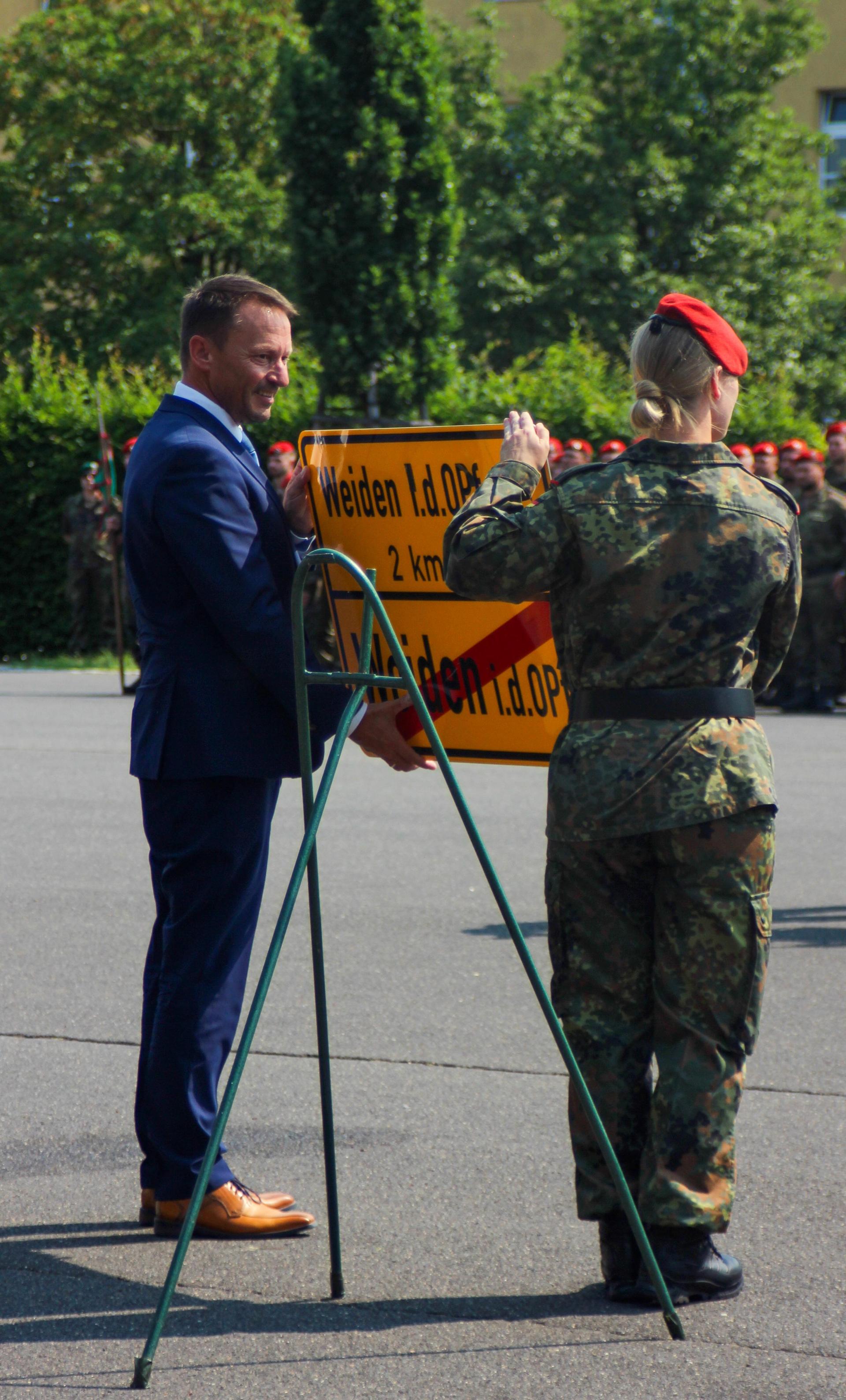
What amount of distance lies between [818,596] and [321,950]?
42.4ft

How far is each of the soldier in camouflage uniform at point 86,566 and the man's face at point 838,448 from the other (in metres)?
8.97

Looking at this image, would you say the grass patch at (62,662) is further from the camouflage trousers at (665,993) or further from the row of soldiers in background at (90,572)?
the camouflage trousers at (665,993)

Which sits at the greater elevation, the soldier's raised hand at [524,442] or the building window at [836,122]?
the building window at [836,122]

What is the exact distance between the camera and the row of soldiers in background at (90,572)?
68.1ft

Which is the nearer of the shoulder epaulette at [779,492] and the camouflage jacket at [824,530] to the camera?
the shoulder epaulette at [779,492]

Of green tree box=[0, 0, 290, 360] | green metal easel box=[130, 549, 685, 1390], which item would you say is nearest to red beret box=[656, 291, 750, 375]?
green metal easel box=[130, 549, 685, 1390]

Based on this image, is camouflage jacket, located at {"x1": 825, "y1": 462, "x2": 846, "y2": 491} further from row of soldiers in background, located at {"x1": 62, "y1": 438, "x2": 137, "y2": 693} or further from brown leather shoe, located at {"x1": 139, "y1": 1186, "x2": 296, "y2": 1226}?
brown leather shoe, located at {"x1": 139, "y1": 1186, "x2": 296, "y2": 1226}

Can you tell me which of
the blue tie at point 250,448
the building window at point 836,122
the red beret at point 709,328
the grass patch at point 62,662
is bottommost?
the grass patch at point 62,662

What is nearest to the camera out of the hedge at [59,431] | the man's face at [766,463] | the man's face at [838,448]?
the man's face at [838,448]

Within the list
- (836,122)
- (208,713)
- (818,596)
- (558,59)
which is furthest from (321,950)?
(836,122)

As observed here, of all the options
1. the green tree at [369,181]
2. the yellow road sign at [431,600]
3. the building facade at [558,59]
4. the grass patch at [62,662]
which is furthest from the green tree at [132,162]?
the yellow road sign at [431,600]

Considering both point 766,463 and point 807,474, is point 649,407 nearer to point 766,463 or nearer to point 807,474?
point 807,474

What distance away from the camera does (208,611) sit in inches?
138

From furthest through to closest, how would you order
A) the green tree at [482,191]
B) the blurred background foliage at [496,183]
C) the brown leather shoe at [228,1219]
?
the blurred background foliage at [496,183]
the green tree at [482,191]
the brown leather shoe at [228,1219]
